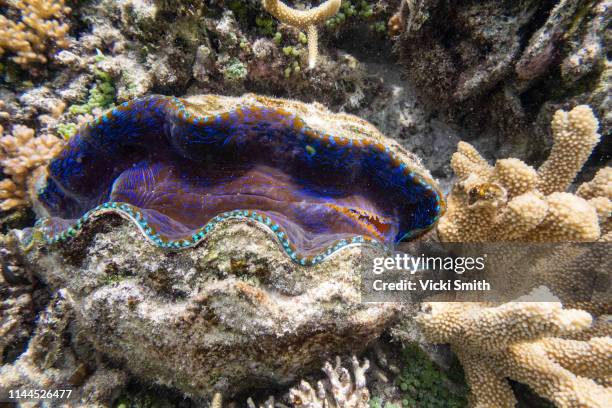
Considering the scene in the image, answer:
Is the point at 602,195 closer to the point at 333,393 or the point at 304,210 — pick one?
the point at 304,210

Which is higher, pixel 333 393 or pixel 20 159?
pixel 20 159

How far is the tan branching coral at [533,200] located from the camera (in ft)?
6.89

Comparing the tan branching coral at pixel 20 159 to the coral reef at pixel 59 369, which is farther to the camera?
the tan branching coral at pixel 20 159

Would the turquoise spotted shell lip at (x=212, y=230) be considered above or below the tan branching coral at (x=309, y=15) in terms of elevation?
below

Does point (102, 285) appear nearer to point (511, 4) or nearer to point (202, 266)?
point (202, 266)

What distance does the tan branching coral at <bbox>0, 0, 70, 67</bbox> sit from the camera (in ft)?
10.7

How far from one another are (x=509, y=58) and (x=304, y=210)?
1.99m

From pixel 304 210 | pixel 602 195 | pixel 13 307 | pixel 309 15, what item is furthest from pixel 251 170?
pixel 602 195

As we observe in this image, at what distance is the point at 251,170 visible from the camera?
2.74 m

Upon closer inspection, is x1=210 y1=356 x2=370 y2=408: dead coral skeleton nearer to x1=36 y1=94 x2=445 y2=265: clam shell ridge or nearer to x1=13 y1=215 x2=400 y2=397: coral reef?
x1=13 y1=215 x2=400 y2=397: coral reef

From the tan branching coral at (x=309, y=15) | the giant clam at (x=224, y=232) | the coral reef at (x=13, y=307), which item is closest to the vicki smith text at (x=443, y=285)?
the giant clam at (x=224, y=232)

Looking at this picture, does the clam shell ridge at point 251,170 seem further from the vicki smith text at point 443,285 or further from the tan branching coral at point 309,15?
the tan branching coral at point 309,15

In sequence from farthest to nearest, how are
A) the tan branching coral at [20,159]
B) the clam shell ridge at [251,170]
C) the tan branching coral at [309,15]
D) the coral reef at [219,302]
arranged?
the tan branching coral at [20,159] < the tan branching coral at [309,15] < the clam shell ridge at [251,170] < the coral reef at [219,302]

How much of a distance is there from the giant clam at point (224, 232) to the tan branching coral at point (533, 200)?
23cm
